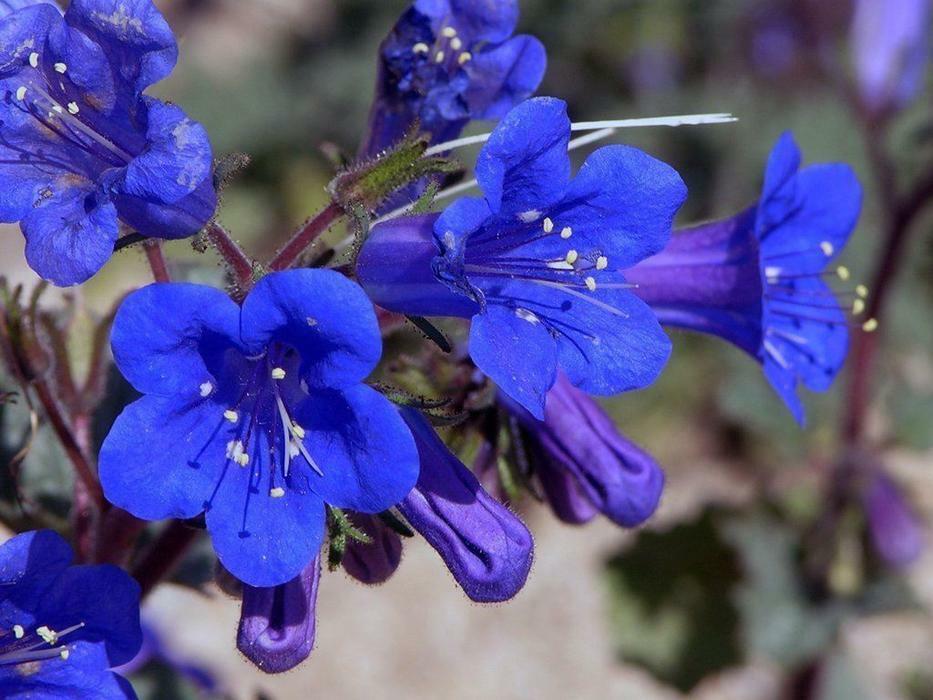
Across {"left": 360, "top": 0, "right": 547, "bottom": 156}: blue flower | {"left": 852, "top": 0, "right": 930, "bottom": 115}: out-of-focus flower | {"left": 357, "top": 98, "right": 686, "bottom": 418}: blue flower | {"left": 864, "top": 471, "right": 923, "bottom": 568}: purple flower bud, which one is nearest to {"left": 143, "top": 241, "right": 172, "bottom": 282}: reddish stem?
{"left": 357, "top": 98, "right": 686, "bottom": 418}: blue flower

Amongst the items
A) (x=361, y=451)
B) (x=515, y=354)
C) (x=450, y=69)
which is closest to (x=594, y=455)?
(x=515, y=354)

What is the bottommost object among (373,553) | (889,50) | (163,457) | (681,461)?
(681,461)

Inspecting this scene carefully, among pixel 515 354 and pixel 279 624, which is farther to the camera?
pixel 279 624

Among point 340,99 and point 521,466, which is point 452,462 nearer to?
point 521,466

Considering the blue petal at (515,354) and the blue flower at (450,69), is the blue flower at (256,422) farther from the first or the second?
the blue flower at (450,69)

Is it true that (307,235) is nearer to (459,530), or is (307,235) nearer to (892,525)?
(459,530)

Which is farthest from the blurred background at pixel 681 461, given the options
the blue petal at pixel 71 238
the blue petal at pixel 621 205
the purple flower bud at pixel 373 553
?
the blue petal at pixel 621 205

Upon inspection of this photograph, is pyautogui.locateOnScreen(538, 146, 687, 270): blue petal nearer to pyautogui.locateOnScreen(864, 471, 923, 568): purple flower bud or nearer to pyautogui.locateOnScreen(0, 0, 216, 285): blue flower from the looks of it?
pyautogui.locateOnScreen(0, 0, 216, 285): blue flower
